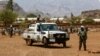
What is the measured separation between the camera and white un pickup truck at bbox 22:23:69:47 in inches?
1144

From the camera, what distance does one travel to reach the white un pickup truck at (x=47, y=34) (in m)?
29.0

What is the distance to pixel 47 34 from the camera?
29.0 m

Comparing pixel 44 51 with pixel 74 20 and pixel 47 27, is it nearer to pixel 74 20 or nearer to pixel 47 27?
pixel 47 27

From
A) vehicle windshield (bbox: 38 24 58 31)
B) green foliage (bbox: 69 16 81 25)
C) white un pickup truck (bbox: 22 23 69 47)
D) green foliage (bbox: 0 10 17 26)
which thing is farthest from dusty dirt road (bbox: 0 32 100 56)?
green foliage (bbox: 0 10 17 26)

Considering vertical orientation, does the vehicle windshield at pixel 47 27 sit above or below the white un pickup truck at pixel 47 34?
above

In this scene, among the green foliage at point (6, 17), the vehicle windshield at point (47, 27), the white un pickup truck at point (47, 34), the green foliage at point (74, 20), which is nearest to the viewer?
the white un pickup truck at point (47, 34)

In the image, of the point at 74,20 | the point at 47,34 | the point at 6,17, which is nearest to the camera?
the point at 47,34

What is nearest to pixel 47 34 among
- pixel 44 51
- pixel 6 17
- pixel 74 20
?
pixel 44 51

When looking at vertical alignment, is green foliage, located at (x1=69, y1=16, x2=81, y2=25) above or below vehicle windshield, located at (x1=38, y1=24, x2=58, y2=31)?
below

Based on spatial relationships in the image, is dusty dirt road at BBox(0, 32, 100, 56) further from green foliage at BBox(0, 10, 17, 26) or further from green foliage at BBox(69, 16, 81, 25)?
green foliage at BBox(0, 10, 17, 26)

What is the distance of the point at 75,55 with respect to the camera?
886 inches

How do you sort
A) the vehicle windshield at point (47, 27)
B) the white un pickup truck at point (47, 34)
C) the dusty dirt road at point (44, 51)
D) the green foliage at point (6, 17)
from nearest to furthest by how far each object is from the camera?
the dusty dirt road at point (44, 51)
the white un pickup truck at point (47, 34)
the vehicle windshield at point (47, 27)
the green foliage at point (6, 17)

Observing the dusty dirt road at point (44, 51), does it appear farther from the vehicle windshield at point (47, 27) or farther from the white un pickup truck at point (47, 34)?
the vehicle windshield at point (47, 27)

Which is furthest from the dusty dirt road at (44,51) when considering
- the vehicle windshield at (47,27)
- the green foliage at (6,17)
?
the green foliage at (6,17)
